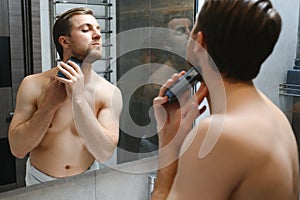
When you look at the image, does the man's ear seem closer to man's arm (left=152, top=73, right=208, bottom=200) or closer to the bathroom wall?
man's arm (left=152, top=73, right=208, bottom=200)

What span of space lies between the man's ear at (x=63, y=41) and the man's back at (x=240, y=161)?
603mm

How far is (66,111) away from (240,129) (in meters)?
0.66

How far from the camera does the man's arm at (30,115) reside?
107cm

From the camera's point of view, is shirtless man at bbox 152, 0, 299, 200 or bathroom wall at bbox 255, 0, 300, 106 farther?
bathroom wall at bbox 255, 0, 300, 106

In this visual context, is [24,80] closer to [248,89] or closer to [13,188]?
[13,188]

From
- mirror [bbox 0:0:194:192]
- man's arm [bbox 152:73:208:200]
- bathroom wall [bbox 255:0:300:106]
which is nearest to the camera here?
man's arm [bbox 152:73:208:200]

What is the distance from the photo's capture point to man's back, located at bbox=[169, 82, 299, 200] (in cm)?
64

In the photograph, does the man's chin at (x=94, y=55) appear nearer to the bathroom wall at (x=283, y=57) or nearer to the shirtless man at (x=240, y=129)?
the shirtless man at (x=240, y=129)

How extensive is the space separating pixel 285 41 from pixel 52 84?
1.32 meters

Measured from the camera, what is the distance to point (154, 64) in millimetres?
1415

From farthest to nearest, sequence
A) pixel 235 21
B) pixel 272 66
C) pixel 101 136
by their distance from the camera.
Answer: pixel 272 66, pixel 101 136, pixel 235 21

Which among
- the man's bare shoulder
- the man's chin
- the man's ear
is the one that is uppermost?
the man's ear

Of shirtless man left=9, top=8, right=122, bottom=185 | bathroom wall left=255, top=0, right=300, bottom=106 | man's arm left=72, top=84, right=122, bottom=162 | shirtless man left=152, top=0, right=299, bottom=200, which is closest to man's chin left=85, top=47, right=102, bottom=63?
shirtless man left=9, top=8, right=122, bottom=185

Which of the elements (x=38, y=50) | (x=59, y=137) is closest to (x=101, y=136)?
(x=59, y=137)
